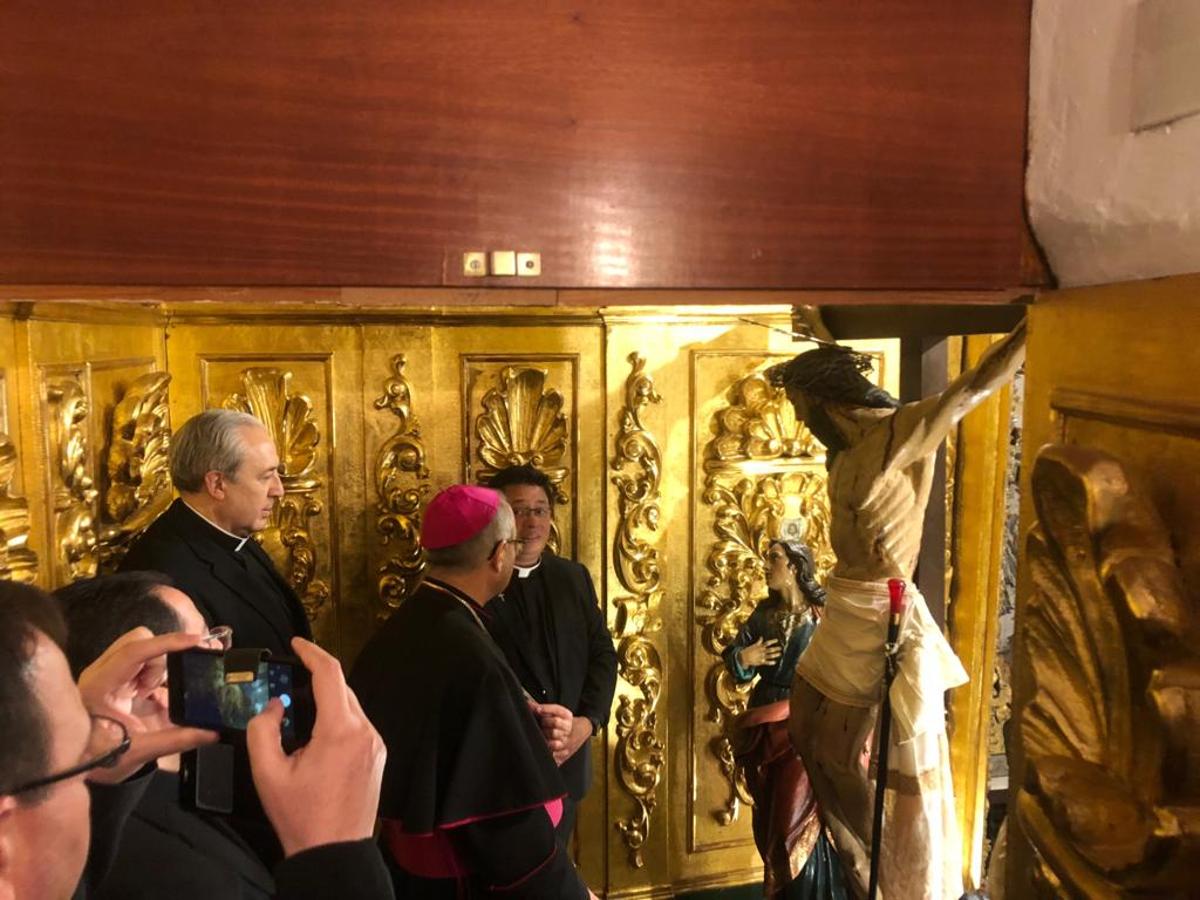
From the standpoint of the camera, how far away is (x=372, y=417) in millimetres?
2119

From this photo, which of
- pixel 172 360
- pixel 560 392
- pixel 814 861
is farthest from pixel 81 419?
pixel 814 861

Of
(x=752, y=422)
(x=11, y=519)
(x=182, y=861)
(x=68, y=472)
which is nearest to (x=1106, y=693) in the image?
(x=182, y=861)

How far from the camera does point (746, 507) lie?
2.27 meters

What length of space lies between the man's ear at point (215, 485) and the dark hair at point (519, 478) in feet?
1.92

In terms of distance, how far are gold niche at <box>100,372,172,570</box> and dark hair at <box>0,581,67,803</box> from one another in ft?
3.76

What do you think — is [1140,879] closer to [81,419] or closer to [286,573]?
[81,419]

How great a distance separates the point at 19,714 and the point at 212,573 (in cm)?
118

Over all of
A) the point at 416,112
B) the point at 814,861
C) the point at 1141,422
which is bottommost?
the point at 814,861

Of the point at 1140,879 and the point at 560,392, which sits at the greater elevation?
the point at 560,392

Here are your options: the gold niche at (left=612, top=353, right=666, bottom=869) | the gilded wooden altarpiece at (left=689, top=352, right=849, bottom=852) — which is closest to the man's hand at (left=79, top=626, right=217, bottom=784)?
the gold niche at (left=612, top=353, right=666, bottom=869)

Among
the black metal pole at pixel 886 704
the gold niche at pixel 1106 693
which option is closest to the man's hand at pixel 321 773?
the gold niche at pixel 1106 693

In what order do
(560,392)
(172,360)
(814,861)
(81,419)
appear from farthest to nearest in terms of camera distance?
(560,392) → (172,360) → (814,861) → (81,419)

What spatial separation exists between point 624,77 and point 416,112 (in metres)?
0.13

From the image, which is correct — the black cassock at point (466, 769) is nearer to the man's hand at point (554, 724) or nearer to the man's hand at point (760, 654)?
the man's hand at point (554, 724)
